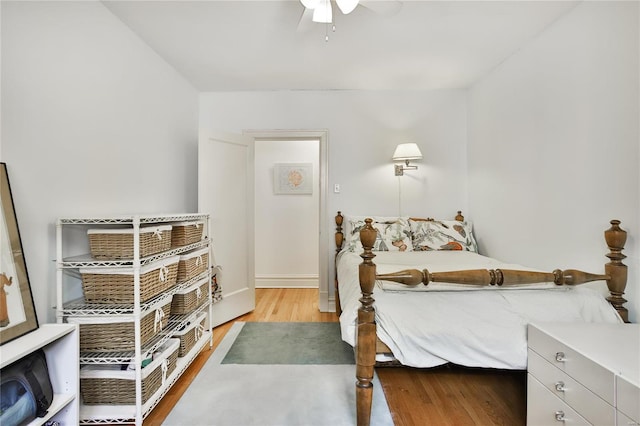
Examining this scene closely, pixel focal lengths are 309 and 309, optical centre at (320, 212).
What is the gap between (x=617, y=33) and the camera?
1749 mm

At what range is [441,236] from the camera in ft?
10.3

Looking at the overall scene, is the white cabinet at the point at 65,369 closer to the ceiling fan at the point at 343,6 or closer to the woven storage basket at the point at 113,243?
the woven storage basket at the point at 113,243

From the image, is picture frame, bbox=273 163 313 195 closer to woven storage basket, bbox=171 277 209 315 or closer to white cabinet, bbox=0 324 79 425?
woven storage basket, bbox=171 277 209 315

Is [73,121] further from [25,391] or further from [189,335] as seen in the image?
[189,335]

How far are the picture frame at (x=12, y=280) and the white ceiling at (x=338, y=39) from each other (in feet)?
4.83

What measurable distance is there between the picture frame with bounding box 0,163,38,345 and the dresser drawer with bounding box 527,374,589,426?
7.35ft

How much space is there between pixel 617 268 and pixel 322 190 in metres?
2.49

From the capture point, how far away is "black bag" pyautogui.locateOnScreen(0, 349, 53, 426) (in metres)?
1.15

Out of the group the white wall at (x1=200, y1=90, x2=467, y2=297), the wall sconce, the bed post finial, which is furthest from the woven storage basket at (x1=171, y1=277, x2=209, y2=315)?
the bed post finial

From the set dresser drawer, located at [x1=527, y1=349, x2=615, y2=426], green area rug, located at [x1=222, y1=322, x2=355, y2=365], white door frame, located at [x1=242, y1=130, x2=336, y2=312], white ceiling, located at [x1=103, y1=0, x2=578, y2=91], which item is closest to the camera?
dresser drawer, located at [x1=527, y1=349, x2=615, y2=426]

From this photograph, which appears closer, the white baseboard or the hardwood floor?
the hardwood floor

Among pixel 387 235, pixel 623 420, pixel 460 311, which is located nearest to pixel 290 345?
pixel 387 235

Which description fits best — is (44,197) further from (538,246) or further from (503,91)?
(503,91)

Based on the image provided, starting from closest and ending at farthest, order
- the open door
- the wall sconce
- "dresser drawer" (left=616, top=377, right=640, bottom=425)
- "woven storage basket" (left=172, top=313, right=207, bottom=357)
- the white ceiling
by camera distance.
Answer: "dresser drawer" (left=616, top=377, right=640, bottom=425) → the white ceiling → "woven storage basket" (left=172, top=313, right=207, bottom=357) → the open door → the wall sconce
